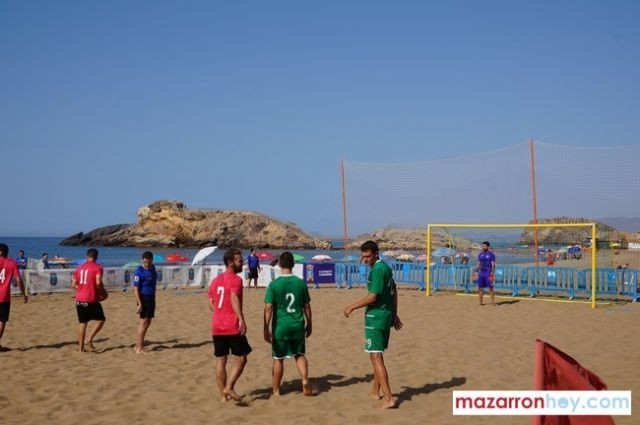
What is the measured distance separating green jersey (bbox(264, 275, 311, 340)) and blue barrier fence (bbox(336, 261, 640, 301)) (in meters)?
12.5

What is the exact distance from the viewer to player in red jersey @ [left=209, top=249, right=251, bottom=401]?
652cm

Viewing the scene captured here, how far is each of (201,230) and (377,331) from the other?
95.4 meters

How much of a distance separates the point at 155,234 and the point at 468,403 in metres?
96.9

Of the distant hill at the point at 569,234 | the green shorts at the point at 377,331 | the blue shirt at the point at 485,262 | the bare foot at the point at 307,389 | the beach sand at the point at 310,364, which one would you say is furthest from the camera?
the distant hill at the point at 569,234

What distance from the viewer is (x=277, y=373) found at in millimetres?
6723

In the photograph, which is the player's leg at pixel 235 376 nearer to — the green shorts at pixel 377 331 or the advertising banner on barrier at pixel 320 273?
the green shorts at pixel 377 331

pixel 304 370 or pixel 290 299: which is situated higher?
pixel 290 299

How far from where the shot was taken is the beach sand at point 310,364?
6.21 metres

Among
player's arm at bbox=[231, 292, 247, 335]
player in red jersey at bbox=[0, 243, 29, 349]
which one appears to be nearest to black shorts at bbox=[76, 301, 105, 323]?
player in red jersey at bbox=[0, 243, 29, 349]

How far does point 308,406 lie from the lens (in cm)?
640

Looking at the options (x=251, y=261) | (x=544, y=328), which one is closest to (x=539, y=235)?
(x=544, y=328)

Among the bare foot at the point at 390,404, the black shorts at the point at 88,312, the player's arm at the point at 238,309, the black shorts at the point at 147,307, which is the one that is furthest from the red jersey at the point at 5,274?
the bare foot at the point at 390,404

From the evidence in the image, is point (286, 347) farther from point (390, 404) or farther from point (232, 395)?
point (390, 404)

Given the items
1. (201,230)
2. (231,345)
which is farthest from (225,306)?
(201,230)
